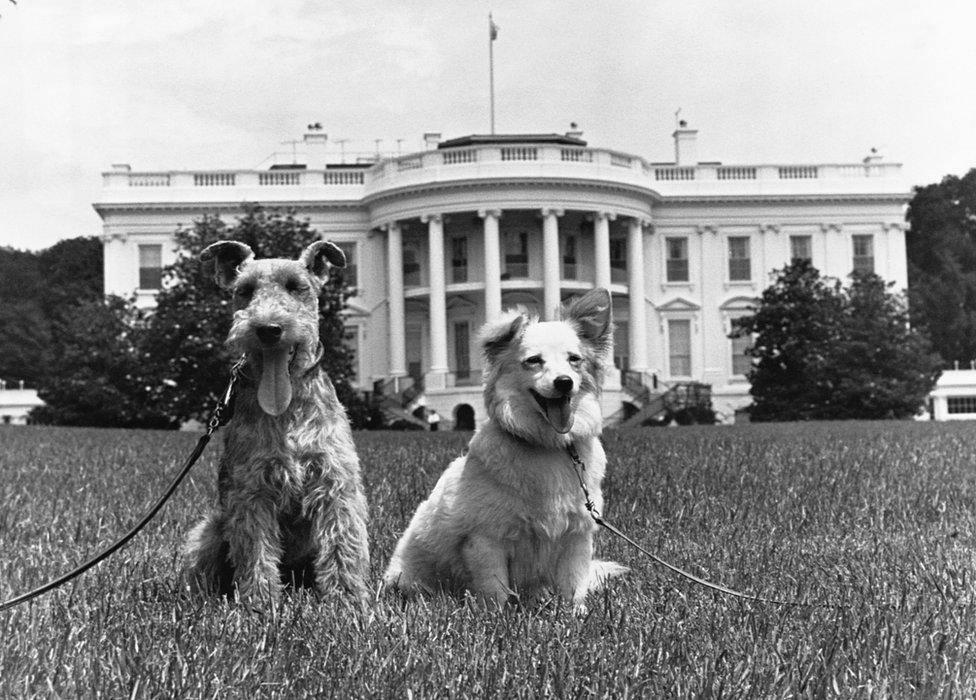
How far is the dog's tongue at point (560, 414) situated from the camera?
3.72 meters

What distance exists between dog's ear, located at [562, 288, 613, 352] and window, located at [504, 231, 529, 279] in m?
40.6

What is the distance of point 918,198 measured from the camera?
64.2 metres

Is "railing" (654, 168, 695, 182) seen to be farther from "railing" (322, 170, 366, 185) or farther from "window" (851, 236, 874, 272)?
"railing" (322, 170, 366, 185)

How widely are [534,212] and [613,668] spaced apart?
41.1m

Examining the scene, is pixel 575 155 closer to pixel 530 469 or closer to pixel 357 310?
pixel 357 310

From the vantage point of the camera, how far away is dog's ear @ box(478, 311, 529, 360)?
384 cm

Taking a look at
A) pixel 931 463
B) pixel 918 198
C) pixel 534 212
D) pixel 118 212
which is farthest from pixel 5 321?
pixel 931 463

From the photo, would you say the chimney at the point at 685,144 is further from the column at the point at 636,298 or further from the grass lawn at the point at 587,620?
the grass lawn at the point at 587,620

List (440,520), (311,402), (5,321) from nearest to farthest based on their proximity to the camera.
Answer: (311,402) < (440,520) < (5,321)

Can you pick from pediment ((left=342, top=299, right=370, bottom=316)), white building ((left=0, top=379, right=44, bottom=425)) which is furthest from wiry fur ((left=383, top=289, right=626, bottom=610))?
white building ((left=0, top=379, right=44, bottom=425))

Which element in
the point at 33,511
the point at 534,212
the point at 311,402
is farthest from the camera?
the point at 534,212

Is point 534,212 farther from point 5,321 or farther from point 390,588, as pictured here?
point 390,588

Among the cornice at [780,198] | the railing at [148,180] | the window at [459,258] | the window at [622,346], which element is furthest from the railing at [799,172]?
the railing at [148,180]

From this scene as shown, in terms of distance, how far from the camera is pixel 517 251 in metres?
44.7
